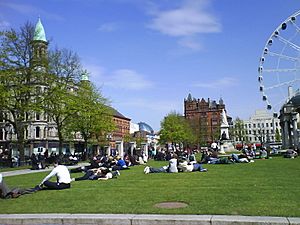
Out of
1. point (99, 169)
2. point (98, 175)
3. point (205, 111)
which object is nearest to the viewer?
point (98, 175)

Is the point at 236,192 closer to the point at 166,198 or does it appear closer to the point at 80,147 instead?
the point at 166,198

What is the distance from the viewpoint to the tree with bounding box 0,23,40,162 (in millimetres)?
36938

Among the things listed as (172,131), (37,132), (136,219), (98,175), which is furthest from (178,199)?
(172,131)

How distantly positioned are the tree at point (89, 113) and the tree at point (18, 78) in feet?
21.8

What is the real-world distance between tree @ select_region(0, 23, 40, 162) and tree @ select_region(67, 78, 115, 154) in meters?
6.65

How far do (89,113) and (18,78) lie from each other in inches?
477

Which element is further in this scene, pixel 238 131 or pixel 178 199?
pixel 238 131

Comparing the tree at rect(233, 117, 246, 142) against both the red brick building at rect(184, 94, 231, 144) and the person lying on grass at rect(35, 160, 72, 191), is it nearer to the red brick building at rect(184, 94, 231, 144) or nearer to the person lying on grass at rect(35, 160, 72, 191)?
the red brick building at rect(184, 94, 231, 144)

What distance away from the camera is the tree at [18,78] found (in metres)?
36.9

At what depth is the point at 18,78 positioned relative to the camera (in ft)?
124

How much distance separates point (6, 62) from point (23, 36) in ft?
12.1

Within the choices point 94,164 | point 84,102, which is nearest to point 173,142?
point 84,102

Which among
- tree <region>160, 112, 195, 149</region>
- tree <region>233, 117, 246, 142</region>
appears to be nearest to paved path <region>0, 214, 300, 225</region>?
tree <region>160, 112, 195, 149</region>

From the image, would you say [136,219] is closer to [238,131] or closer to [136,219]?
[136,219]
